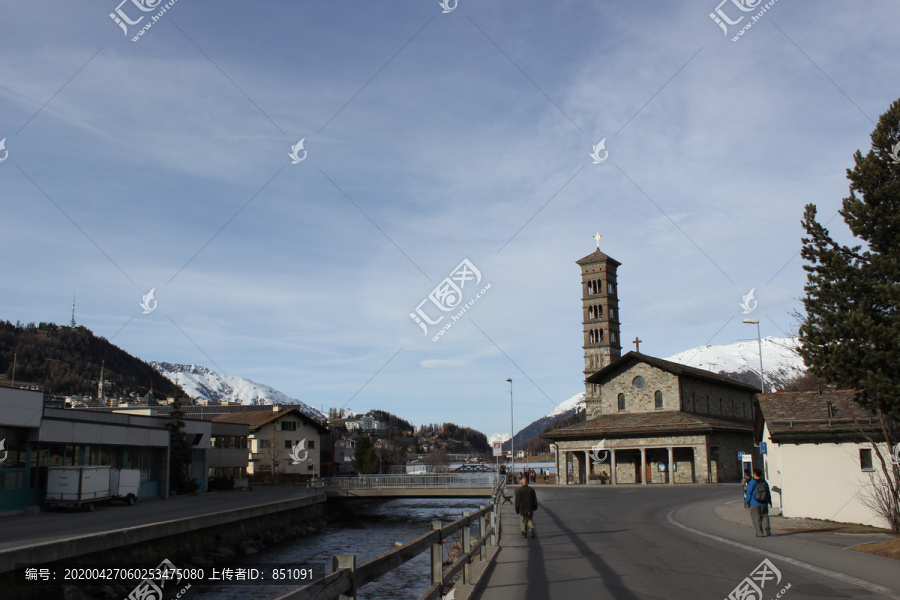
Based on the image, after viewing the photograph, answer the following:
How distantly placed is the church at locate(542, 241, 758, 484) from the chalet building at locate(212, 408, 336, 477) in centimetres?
2890

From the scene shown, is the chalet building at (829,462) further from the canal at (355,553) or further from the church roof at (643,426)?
the church roof at (643,426)

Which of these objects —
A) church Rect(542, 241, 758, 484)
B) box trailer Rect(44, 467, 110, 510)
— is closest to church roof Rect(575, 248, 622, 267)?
church Rect(542, 241, 758, 484)

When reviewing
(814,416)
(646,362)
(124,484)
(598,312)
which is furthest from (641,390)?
(124,484)

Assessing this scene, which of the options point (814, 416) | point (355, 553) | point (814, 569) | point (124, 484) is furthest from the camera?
point (124, 484)

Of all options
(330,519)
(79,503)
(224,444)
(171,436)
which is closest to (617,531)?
(79,503)

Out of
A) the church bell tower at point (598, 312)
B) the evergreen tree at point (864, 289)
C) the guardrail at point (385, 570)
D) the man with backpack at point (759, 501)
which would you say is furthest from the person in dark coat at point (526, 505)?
the church bell tower at point (598, 312)

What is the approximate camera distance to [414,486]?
52094 millimetres

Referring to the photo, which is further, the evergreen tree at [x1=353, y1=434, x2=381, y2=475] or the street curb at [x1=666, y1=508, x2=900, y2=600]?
the evergreen tree at [x1=353, y1=434, x2=381, y2=475]

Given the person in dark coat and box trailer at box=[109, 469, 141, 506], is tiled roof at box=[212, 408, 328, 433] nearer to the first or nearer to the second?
box trailer at box=[109, 469, 141, 506]

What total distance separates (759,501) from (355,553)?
20202mm

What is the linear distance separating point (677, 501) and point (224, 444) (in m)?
41.7

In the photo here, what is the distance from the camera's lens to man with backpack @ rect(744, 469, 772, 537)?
54.4 feet

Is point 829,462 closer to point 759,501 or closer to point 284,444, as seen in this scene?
point 759,501

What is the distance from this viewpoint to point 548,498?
1404 inches
